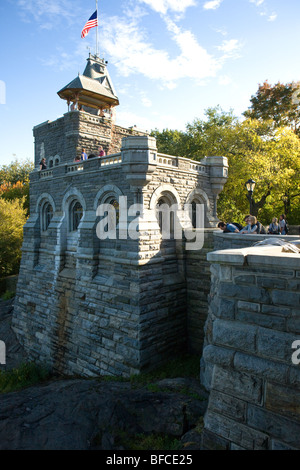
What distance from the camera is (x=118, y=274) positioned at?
11.1m

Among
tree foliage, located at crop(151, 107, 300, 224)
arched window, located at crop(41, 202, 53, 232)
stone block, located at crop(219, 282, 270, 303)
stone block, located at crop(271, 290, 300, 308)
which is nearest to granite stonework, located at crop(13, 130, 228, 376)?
arched window, located at crop(41, 202, 53, 232)

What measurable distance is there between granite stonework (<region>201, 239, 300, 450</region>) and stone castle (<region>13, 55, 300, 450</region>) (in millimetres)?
12

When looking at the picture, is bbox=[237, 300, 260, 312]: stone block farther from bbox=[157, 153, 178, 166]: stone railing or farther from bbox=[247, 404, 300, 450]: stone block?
bbox=[157, 153, 178, 166]: stone railing

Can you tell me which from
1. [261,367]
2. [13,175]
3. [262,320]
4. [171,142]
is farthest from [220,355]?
[13,175]

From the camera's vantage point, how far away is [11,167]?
122 ft

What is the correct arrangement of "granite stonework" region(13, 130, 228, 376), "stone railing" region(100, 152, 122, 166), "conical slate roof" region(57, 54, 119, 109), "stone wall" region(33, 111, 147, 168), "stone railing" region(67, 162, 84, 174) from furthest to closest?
"conical slate roof" region(57, 54, 119, 109), "stone wall" region(33, 111, 147, 168), "stone railing" region(67, 162, 84, 174), "stone railing" region(100, 152, 122, 166), "granite stonework" region(13, 130, 228, 376)

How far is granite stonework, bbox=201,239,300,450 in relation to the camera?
130 inches

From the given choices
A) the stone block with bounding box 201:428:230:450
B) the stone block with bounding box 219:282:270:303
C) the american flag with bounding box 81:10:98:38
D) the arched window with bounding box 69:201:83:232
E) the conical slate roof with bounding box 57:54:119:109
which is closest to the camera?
the stone block with bounding box 219:282:270:303

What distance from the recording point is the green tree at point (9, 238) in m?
23.1

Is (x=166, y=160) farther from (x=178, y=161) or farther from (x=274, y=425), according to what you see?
(x=274, y=425)

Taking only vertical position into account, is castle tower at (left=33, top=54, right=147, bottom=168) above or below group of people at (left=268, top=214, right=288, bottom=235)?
above

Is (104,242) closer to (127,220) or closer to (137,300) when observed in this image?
(127,220)

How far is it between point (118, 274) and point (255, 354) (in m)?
8.01
